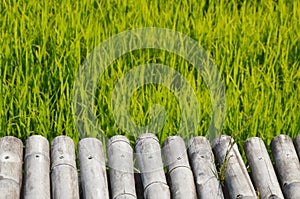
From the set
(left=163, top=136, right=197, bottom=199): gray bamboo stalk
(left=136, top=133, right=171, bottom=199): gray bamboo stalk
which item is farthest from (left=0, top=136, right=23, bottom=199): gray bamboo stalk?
(left=163, top=136, right=197, bottom=199): gray bamboo stalk

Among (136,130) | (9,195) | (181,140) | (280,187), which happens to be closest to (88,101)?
(136,130)

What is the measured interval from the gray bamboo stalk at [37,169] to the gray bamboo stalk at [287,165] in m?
1.06

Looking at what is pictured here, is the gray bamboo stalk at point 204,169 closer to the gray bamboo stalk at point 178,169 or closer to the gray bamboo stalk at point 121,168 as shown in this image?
the gray bamboo stalk at point 178,169

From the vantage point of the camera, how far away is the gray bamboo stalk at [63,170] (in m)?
2.77

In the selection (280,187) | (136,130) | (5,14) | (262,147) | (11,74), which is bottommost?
(280,187)

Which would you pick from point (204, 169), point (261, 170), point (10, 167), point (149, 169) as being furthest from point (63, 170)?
point (261, 170)

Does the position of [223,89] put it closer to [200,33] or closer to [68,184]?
[200,33]

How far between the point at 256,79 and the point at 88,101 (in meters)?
0.98

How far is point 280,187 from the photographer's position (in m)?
2.98

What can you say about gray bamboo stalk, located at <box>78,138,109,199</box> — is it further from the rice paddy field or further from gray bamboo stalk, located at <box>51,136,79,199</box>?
Answer: the rice paddy field

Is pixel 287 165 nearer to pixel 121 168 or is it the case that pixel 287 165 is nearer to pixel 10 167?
pixel 121 168

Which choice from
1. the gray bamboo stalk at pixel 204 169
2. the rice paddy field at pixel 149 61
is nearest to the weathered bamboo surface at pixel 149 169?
the gray bamboo stalk at pixel 204 169

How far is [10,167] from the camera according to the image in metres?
2.85

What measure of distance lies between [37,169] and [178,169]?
63cm
